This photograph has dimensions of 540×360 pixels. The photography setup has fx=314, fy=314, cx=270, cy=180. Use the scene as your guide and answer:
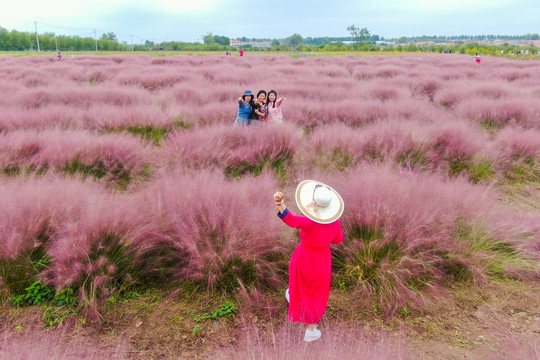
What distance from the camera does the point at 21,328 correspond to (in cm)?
206

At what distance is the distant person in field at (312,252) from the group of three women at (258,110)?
4050 mm

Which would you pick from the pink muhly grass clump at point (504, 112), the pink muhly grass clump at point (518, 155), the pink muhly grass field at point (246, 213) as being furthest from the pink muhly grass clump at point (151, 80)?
the pink muhly grass clump at point (518, 155)

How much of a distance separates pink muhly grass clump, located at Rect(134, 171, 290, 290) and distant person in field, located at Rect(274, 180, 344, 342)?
0.46 metres

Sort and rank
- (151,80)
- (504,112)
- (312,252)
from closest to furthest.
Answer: (312,252) → (504,112) → (151,80)

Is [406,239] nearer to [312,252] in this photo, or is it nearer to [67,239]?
[312,252]

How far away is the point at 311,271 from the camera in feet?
6.73

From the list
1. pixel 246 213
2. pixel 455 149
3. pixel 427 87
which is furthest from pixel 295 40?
pixel 246 213

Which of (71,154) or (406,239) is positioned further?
(71,154)

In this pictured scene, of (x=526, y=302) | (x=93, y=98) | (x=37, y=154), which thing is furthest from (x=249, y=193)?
(x=93, y=98)

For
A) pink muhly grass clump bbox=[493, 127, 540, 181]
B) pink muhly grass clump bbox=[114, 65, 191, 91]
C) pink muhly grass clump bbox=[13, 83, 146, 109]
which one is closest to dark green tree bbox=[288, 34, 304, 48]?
pink muhly grass clump bbox=[114, 65, 191, 91]

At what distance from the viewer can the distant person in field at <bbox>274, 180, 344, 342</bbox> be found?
1874 mm

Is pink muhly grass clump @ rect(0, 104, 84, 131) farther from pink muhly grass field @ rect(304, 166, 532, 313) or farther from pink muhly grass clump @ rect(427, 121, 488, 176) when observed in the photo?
pink muhly grass clump @ rect(427, 121, 488, 176)

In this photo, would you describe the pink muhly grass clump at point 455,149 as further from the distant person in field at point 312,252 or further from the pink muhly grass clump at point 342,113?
the distant person in field at point 312,252

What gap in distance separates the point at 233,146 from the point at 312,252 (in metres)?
3.27
